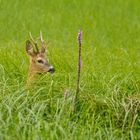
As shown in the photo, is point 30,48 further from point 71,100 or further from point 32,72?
point 71,100

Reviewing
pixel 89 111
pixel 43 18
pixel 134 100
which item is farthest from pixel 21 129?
pixel 43 18

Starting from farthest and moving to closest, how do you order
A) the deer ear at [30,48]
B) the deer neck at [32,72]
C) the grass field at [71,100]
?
1. the deer ear at [30,48]
2. the deer neck at [32,72]
3. the grass field at [71,100]

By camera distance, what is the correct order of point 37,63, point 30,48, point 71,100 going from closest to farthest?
point 71,100 < point 37,63 < point 30,48

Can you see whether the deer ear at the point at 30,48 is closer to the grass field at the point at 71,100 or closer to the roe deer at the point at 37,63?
the roe deer at the point at 37,63

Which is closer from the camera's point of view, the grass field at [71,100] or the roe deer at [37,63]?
the grass field at [71,100]

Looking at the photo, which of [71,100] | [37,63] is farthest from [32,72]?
[71,100]

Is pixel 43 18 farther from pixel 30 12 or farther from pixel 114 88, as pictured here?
pixel 114 88

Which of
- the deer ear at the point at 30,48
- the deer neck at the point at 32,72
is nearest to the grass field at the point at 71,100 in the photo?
the deer neck at the point at 32,72

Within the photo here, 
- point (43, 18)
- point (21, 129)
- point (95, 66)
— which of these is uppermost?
point (43, 18)

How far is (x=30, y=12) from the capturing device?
46.1ft

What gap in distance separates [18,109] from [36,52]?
943 mm

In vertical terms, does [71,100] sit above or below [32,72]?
below

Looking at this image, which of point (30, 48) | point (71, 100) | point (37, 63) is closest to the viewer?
point (71, 100)

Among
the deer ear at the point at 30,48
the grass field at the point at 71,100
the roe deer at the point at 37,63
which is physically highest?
the deer ear at the point at 30,48
